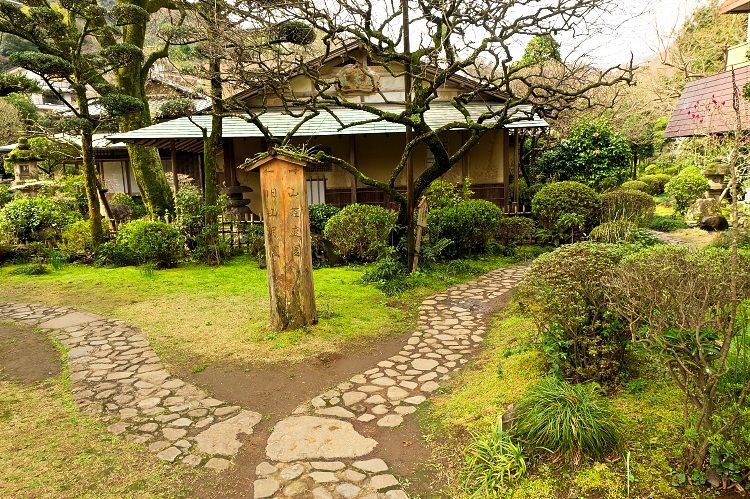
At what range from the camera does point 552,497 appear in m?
3.01

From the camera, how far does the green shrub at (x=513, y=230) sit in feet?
37.0

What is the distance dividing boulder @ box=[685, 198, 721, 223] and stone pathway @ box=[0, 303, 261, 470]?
43.6 ft

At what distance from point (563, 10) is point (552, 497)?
7.51 metres

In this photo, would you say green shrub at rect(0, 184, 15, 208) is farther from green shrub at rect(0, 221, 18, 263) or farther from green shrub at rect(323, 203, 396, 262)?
green shrub at rect(323, 203, 396, 262)

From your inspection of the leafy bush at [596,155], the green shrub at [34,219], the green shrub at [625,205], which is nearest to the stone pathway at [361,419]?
the green shrub at [625,205]

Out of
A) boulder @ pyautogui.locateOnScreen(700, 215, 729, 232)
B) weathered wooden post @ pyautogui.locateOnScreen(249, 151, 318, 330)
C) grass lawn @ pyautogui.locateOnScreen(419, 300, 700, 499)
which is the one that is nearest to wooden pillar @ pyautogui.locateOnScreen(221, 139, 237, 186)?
weathered wooden post @ pyautogui.locateOnScreen(249, 151, 318, 330)

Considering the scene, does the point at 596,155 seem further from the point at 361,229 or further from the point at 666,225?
the point at 361,229

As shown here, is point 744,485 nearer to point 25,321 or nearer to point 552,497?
point 552,497

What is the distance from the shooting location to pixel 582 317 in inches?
158

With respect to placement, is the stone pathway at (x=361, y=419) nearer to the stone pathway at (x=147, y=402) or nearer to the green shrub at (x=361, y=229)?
the stone pathway at (x=147, y=402)

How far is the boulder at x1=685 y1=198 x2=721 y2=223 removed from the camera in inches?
505

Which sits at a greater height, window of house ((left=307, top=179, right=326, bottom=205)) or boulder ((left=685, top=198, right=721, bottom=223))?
window of house ((left=307, top=179, right=326, bottom=205))

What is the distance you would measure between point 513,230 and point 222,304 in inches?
271

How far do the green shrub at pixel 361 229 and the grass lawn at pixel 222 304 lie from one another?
520 mm
